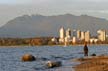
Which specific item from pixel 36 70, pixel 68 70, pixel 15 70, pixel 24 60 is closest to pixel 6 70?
pixel 15 70

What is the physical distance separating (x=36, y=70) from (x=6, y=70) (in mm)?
5574

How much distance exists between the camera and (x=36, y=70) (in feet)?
172

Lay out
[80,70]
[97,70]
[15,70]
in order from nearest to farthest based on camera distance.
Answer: [97,70]
[80,70]
[15,70]

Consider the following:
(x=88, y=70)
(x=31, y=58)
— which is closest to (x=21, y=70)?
(x=88, y=70)

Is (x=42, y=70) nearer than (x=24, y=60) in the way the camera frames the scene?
Yes

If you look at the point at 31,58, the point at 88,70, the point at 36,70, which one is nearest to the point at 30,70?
the point at 36,70

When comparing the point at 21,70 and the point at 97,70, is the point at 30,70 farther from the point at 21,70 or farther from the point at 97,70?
the point at 97,70

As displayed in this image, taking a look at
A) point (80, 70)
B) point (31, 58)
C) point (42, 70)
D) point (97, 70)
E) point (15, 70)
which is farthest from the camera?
point (31, 58)

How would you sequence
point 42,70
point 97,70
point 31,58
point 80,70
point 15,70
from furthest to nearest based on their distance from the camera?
1. point 31,58
2. point 15,70
3. point 42,70
4. point 80,70
5. point 97,70

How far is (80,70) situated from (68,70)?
275 cm

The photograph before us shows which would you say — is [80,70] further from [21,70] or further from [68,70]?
[21,70]

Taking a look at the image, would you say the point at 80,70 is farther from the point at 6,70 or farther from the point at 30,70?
the point at 6,70

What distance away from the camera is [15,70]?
182 ft

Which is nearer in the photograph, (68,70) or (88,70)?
(88,70)
